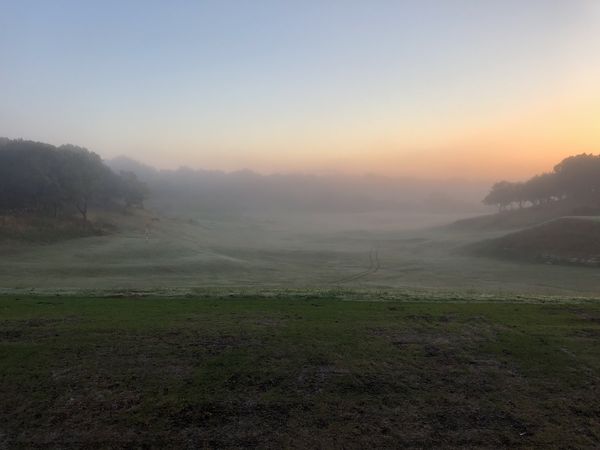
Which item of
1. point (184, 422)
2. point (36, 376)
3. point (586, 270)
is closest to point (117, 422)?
point (184, 422)

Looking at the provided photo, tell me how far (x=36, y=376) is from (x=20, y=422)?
1.51 meters

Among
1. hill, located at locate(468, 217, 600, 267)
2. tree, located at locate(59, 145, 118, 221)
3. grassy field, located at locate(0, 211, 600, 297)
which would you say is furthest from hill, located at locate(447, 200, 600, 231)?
tree, located at locate(59, 145, 118, 221)

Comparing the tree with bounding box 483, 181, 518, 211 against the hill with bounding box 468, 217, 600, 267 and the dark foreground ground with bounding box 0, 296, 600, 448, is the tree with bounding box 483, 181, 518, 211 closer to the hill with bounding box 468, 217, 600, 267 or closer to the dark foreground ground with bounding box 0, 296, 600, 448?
the hill with bounding box 468, 217, 600, 267

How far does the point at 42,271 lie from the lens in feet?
124

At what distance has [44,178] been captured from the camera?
66.7 metres

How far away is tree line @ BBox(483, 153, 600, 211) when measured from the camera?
96562mm

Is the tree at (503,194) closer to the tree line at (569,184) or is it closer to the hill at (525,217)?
the tree line at (569,184)

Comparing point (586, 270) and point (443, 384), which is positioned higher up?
point (443, 384)

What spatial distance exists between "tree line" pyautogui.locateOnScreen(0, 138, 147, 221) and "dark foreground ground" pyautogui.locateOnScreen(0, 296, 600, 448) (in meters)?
62.3

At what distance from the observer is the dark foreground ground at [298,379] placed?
23.3 feet

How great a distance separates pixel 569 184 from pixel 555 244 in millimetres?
54788

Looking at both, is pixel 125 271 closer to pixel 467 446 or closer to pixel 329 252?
pixel 329 252

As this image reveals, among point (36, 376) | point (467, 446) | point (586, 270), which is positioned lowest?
point (586, 270)

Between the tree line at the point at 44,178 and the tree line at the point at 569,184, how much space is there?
94.1 m
